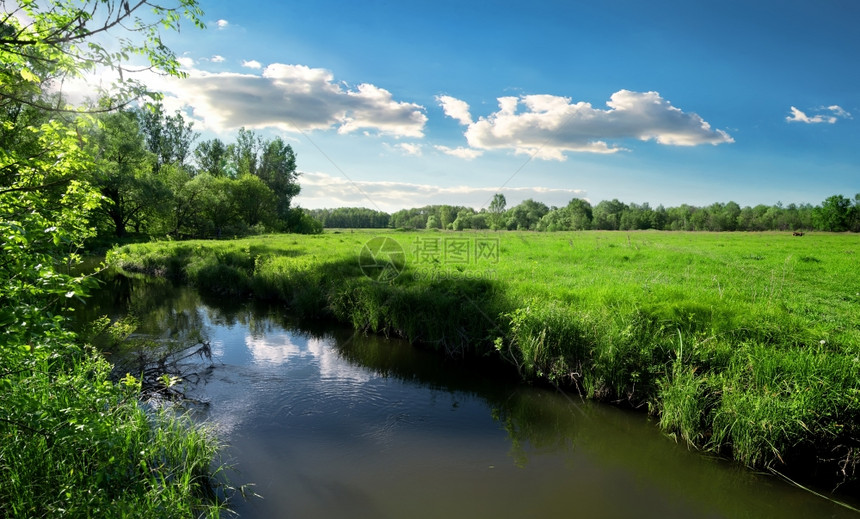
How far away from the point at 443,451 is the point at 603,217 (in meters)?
104

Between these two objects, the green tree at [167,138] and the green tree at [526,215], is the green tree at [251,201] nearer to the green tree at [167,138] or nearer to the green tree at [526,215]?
the green tree at [167,138]

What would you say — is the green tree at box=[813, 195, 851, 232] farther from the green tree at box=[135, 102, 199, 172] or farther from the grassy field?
the green tree at box=[135, 102, 199, 172]

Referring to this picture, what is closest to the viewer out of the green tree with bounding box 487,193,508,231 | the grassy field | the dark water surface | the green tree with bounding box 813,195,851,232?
the dark water surface

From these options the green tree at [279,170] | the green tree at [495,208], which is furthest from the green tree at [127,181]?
the green tree at [495,208]

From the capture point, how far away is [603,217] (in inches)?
3981

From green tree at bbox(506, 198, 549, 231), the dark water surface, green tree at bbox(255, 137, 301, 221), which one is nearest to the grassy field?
the dark water surface

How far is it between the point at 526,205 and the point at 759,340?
94.1 m

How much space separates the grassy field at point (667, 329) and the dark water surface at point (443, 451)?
0.65m

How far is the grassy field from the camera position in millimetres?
6613

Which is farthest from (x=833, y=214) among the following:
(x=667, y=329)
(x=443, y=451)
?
(x=443, y=451)

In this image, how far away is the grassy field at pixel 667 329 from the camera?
→ 6.61 m

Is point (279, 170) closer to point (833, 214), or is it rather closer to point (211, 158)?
point (211, 158)

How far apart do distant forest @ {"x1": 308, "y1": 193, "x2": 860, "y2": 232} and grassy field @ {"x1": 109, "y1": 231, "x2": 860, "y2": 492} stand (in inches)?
1154

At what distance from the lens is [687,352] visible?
26.8 ft
